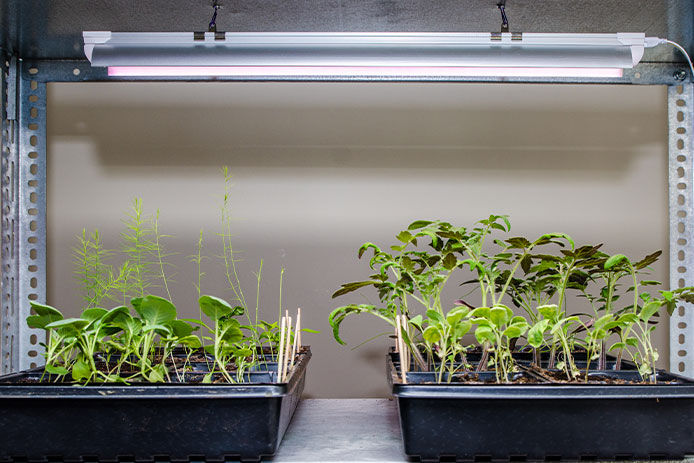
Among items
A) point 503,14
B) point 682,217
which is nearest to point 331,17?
point 503,14

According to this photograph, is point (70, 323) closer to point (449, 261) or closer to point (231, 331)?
point (231, 331)

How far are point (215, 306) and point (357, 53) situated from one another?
0.50 meters

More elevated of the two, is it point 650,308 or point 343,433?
point 650,308

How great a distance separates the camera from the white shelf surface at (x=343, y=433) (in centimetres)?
80

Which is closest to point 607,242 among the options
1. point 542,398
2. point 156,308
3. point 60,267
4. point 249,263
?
point 542,398

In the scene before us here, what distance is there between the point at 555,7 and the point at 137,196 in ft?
3.41

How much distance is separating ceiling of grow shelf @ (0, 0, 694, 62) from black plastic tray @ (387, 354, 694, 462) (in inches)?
27.6

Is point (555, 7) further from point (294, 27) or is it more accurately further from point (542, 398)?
point (542, 398)

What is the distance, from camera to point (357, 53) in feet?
2.87

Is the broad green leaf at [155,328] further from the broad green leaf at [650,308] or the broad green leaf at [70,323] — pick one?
the broad green leaf at [650,308]

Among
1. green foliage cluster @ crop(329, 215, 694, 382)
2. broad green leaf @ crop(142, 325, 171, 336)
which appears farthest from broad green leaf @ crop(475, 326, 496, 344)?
broad green leaf @ crop(142, 325, 171, 336)

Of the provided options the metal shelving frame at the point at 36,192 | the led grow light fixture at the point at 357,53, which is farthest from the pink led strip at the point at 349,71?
the metal shelving frame at the point at 36,192

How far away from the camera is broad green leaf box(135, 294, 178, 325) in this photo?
82 centimetres

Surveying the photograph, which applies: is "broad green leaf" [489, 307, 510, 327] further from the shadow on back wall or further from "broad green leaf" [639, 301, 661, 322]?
the shadow on back wall
